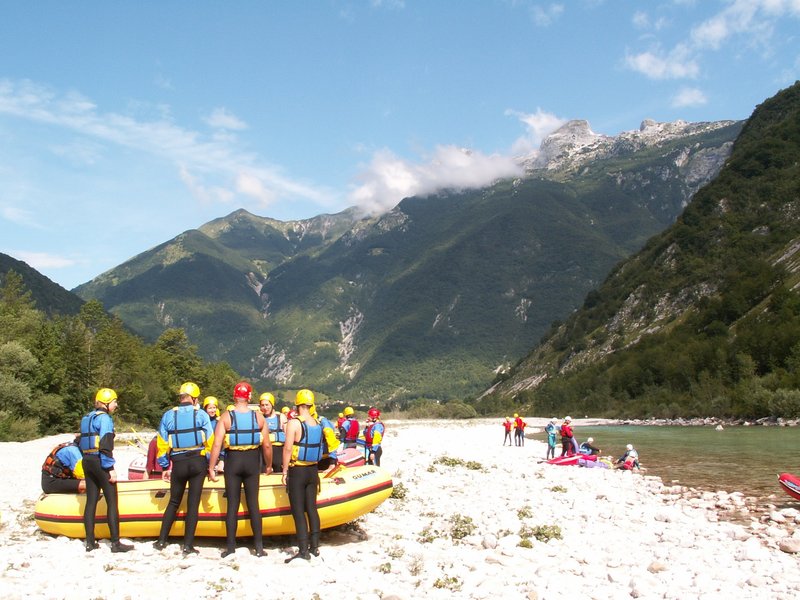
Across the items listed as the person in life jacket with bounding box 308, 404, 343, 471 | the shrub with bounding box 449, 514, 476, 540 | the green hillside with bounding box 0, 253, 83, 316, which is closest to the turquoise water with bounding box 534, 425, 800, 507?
the shrub with bounding box 449, 514, 476, 540

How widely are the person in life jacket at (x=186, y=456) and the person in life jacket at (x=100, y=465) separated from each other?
84 centimetres

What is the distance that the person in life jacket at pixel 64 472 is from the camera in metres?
11.4

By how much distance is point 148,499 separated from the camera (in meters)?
11.0

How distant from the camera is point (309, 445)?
10.2 m

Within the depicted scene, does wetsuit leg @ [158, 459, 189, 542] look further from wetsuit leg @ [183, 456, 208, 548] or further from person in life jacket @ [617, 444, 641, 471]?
person in life jacket @ [617, 444, 641, 471]

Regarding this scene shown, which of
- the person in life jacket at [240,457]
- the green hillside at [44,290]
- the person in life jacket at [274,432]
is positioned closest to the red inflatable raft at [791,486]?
the person in life jacket at [274,432]

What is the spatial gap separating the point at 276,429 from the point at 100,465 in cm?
339

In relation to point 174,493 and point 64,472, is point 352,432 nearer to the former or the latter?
point 64,472

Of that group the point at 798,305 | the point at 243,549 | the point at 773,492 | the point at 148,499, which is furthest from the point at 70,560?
the point at 798,305

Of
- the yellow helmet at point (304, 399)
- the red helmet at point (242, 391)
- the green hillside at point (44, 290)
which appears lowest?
the yellow helmet at point (304, 399)

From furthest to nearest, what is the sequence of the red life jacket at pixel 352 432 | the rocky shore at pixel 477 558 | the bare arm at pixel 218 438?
the red life jacket at pixel 352 432 < the bare arm at pixel 218 438 < the rocky shore at pixel 477 558

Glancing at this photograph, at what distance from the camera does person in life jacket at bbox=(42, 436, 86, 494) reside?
449 inches

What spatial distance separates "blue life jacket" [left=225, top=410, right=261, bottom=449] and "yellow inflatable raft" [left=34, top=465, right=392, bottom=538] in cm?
127

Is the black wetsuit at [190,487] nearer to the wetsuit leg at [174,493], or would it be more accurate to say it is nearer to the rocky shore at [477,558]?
the wetsuit leg at [174,493]
